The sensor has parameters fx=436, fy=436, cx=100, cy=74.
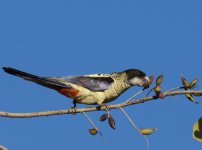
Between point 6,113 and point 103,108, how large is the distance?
106cm

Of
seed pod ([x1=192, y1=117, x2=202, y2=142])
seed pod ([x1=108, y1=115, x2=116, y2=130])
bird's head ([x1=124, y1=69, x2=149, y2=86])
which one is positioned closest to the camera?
seed pod ([x1=192, y1=117, x2=202, y2=142])

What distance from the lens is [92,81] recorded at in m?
5.80

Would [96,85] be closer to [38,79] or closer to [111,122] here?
[38,79]

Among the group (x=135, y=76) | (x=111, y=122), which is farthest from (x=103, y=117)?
(x=135, y=76)

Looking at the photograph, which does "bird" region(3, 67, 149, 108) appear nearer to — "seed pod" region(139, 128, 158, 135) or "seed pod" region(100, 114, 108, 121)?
"seed pod" region(100, 114, 108, 121)

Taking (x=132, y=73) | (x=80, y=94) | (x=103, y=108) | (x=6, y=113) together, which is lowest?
(x=6, y=113)

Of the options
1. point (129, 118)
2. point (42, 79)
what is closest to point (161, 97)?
point (129, 118)

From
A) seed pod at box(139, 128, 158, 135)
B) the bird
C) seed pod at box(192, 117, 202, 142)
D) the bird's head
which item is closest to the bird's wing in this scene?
the bird

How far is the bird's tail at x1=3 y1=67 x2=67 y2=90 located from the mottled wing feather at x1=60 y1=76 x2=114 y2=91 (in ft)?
1.19

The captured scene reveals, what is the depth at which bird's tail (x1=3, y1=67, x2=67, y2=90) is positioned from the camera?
12.5 ft

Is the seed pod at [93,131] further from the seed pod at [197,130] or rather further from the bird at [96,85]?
the bird at [96,85]

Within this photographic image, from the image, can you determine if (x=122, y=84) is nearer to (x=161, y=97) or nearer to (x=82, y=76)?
(x=82, y=76)

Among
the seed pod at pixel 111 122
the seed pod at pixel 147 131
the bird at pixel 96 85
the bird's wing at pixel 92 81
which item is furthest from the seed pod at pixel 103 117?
the bird's wing at pixel 92 81

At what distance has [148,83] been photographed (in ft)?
11.8
